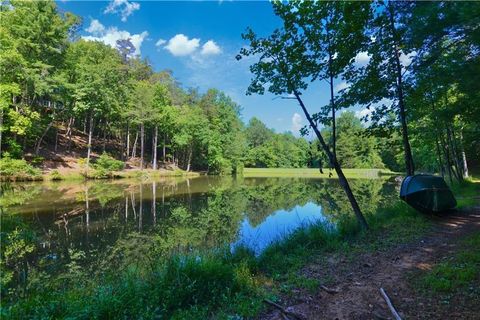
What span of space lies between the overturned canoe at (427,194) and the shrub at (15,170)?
24.4m

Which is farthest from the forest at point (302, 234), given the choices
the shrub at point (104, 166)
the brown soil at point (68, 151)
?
the shrub at point (104, 166)

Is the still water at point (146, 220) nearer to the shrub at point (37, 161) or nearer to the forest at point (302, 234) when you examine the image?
the forest at point (302, 234)

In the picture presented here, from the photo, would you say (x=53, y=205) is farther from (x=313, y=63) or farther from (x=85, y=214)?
(x=313, y=63)

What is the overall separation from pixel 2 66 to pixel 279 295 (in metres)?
26.4

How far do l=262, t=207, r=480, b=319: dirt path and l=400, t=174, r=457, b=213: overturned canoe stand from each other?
1683 mm

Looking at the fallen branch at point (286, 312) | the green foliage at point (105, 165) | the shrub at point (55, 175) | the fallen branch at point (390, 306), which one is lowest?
the fallen branch at point (286, 312)

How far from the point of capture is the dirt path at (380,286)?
11.5 ft

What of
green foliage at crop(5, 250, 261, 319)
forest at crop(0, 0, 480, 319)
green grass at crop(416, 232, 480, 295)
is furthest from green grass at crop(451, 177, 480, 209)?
green foliage at crop(5, 250, 261, 319)

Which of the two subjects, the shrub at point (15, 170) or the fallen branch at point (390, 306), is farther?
the shrub at point (15, 170)

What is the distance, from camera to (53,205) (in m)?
14.1

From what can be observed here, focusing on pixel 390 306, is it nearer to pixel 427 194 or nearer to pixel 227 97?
pixel 427 194

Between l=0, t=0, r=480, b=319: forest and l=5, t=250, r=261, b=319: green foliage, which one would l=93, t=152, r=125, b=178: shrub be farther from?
l=5, t=250, r=261, b=319: green foliage

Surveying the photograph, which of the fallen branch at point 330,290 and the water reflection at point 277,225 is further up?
the fallen branch at point 330,290

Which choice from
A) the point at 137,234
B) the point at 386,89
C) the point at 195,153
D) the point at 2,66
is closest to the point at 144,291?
the point at 137,234
